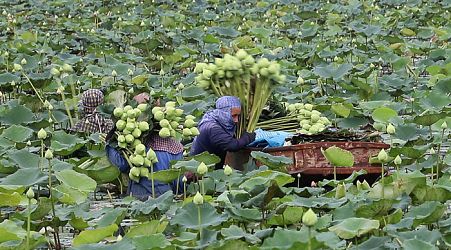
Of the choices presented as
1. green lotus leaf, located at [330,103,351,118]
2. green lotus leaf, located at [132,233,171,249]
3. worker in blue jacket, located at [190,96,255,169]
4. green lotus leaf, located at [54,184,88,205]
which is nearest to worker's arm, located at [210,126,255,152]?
worker in blue jacket, located at [190,96,255,169]

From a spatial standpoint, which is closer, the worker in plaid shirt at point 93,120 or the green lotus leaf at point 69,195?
the green lotus leaf at point 69,195

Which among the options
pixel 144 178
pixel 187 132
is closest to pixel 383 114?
pixel 187 132

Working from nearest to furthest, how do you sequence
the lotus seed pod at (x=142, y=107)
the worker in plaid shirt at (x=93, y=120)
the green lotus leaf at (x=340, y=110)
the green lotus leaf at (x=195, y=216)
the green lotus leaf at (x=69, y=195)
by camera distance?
the green lotus leaf at (x=195, y=216), the green lotus leaf at (x=69, y=195), the lotus seed pod at (x=142, y=107), the worker in plaid shirt at (x=93, y=120), the green lotus leaf at (x=340, y=110)

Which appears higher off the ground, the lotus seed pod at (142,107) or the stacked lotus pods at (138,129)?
the lotus seed pod at (142,107)

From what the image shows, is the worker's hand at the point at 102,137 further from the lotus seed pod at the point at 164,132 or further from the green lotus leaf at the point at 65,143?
the lotus seed pod at the point at 164,132

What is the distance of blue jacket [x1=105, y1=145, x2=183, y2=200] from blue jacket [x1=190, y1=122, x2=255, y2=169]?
230 mm

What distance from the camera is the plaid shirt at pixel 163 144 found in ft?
16.4

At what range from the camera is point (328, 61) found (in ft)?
27.5

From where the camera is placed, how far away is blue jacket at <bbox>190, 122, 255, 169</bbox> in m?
5.20

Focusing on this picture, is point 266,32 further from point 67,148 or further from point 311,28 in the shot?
point 67,148

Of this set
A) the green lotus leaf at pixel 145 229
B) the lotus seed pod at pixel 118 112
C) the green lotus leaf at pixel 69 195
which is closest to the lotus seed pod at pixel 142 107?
the lotus seed pod at pixel 118 112

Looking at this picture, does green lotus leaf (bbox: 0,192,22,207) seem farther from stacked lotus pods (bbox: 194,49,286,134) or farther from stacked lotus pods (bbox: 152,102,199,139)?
stacked lotus pods (bbox: 194,49,286,134)

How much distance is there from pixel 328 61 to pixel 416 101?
7.14 ft

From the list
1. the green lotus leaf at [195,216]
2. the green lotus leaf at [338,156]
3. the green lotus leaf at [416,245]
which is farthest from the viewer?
the green lotus leaf at [338,156]
